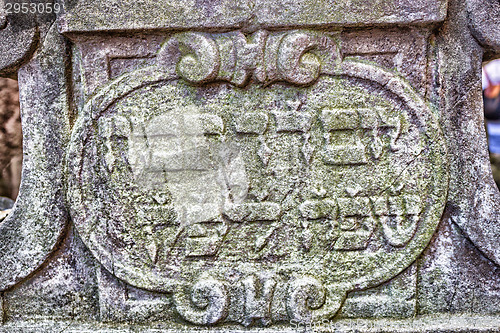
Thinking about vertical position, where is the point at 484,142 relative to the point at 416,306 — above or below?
above

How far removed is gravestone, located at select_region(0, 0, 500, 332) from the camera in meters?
1.34

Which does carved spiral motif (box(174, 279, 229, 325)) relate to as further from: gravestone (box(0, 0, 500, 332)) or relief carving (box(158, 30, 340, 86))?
relief carving (box(158, 30, 340, 86))

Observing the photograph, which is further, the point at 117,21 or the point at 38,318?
the point at 38,318

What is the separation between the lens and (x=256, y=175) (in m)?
1.38

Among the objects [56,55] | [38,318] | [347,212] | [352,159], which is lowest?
[38,318]

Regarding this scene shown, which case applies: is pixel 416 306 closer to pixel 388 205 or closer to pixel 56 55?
pixel 388 205

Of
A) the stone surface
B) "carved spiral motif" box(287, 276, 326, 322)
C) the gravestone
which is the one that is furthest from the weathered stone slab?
the stone surface

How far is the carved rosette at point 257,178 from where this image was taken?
1.34m

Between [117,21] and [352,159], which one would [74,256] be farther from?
[352,159]

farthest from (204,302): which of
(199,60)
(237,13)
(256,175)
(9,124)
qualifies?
(9,124)

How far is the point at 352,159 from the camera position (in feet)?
4.46

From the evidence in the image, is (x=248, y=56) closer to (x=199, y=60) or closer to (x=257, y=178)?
(x=199, y=60)

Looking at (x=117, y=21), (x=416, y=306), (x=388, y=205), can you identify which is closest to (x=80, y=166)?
(x=117, y=21)

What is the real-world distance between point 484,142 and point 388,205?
316 millimetres
